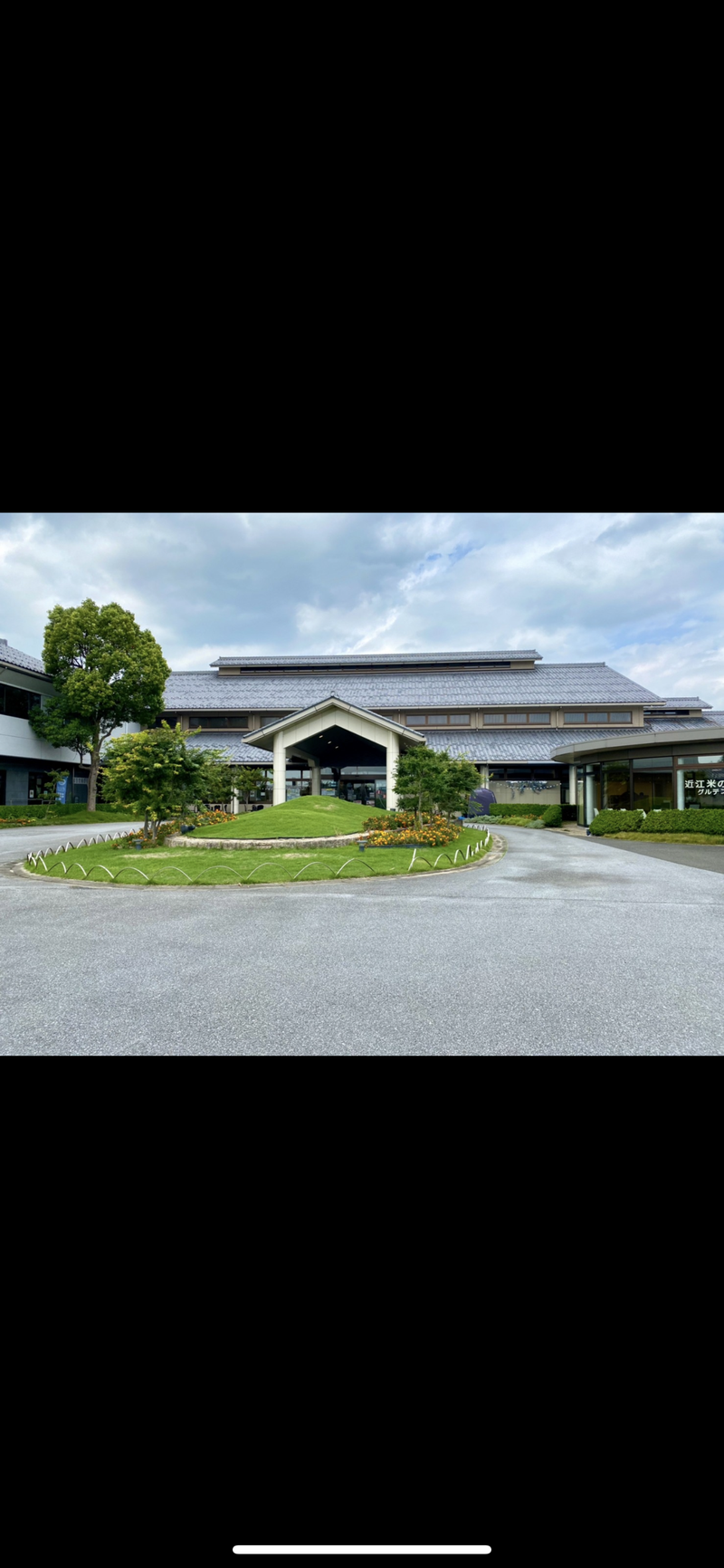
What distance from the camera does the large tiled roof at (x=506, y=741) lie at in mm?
25312

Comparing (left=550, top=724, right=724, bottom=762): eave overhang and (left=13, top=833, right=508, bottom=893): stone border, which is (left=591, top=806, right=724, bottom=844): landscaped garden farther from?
(left=13, top=833, right=508, bottom=893): stone border

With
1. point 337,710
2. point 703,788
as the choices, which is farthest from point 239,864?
point 703,788

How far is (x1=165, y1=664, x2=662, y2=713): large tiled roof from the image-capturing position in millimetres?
28625

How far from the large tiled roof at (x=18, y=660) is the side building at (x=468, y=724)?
6.53 meters

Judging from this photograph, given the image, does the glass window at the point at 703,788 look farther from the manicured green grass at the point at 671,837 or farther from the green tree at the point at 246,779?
the green tree at the point at 246,779

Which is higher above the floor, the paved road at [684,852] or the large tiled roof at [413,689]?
the large tiled roof at [413,689]

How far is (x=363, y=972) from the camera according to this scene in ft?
14.4

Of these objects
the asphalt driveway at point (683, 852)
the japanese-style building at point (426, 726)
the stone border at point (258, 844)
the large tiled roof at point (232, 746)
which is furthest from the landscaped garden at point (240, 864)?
the large tiled roof at point (232, 746)

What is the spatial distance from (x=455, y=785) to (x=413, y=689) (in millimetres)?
16564

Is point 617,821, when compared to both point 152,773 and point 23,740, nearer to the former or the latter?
point 152,773
